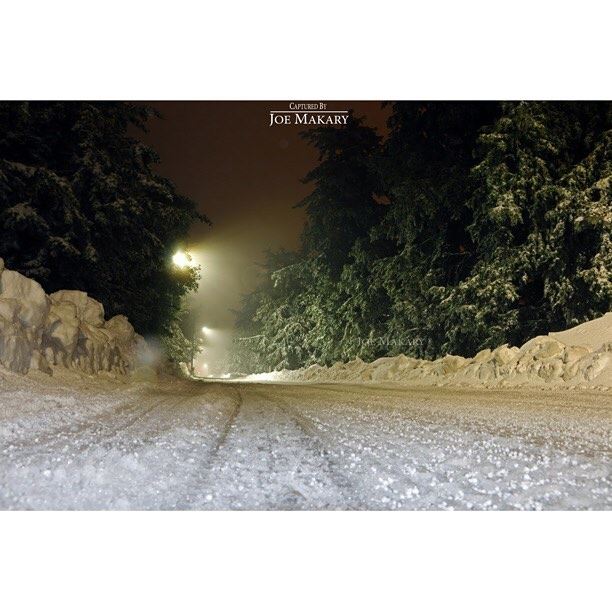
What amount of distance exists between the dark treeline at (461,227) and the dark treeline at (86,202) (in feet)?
12.2

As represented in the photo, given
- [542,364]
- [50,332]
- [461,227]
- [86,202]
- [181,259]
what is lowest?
[542,364]

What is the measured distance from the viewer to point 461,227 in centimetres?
1415

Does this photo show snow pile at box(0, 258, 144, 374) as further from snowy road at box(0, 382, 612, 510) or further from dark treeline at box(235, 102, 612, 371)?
dark treeline at box(235, 102, 612, 371)

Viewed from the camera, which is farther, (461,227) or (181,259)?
(461,227)

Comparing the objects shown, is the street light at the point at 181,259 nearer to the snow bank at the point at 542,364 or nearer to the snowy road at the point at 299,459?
the snow bank at the point at 542,364

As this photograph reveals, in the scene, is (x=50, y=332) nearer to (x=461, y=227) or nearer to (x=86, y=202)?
(x=86, y=202)

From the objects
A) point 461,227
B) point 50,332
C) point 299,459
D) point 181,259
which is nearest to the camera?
point 299,459

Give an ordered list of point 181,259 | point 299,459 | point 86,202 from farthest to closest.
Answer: point 181,259 < point 86,202 < point 299,459

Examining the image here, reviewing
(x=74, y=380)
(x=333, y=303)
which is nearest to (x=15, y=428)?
(x=74, y=380)

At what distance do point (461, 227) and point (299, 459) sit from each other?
1247 centimetres

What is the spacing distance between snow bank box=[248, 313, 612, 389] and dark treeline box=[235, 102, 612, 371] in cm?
97

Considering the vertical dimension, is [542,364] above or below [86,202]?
below

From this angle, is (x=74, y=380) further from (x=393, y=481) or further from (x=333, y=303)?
(x=333, y=303)

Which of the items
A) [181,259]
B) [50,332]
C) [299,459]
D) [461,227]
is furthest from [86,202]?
[461,227]
